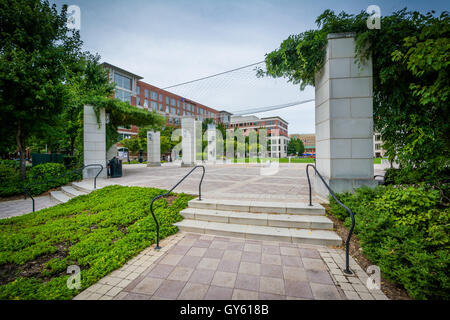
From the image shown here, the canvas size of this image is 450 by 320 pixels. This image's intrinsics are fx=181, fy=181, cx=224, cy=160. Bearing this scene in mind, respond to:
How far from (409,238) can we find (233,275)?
8.50 feet

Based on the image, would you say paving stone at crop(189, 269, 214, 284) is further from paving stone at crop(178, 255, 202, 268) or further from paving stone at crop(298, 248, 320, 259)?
paving stone at crop(298, 248, 320, 259)

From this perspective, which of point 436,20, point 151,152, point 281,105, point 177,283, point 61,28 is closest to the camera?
point 177,283

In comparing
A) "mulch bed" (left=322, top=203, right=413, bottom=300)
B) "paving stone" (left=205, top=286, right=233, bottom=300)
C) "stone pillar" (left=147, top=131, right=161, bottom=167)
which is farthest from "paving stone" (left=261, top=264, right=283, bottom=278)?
"stone pillar" (left=147, top=131, right=161, bottom=167)

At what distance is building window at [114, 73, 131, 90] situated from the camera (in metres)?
39.8

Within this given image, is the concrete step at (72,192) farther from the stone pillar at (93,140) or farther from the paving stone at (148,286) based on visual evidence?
the paving stone at (148,286)

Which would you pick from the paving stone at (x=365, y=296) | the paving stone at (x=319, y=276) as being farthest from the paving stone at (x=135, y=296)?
the paving stone at (x=365, y=296)

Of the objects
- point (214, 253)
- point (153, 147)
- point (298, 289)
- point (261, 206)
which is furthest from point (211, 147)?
point (298, 289)

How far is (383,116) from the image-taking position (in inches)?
186

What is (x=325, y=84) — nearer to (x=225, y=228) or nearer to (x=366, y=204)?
(x=366, y=204)

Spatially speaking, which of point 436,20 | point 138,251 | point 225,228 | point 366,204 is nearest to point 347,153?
point 366,204

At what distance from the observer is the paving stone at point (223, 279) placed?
8.02 ft

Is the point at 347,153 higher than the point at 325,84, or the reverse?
the point at 325,84

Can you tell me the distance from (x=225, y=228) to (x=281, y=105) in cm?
1015

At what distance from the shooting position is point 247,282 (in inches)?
97.6
